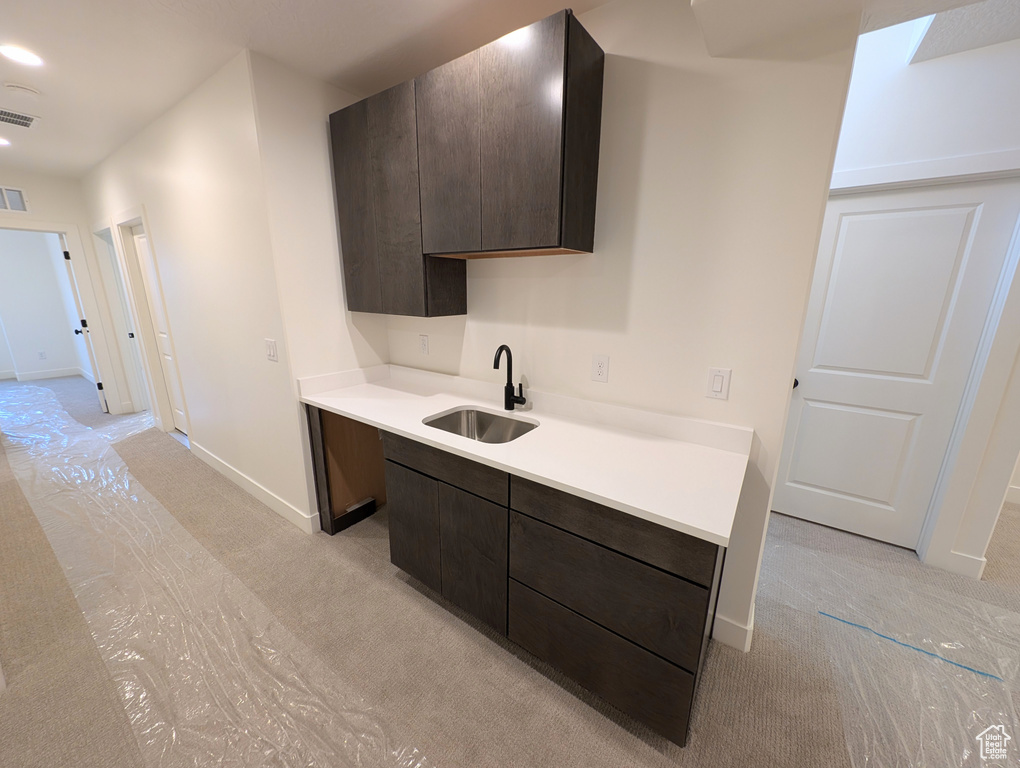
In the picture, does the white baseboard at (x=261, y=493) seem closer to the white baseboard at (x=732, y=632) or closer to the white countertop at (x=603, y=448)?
the white countertop at (x=603, y=448)

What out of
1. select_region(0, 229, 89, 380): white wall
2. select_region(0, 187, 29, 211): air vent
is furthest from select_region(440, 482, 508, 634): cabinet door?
select_region(0, 229, 89, 380): white wall

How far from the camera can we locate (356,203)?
195cm

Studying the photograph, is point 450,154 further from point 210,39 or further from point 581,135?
point 210,39

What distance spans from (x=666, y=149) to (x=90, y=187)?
5.04m

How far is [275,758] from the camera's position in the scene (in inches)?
46.7

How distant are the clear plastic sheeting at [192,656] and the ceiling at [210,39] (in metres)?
2.42

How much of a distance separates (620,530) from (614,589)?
0.66 feet

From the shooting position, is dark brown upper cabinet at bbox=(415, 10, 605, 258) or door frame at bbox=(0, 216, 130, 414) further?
door frame at bbox=(0, 216, 130, 414)

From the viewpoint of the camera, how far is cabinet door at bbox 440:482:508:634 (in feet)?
4.59

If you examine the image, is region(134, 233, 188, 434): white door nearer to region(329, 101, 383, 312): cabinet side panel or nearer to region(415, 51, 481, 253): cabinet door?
region(329, 101, 383, 312): cabinet side panel

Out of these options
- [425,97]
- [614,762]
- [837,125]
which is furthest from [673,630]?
[425,97]

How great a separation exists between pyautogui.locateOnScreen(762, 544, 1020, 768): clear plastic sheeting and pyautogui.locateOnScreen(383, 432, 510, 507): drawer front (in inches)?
53.3

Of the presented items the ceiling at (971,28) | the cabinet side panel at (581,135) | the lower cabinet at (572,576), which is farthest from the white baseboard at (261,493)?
the ceiling at (971,28)

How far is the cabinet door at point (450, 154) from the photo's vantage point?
4.76 feet
